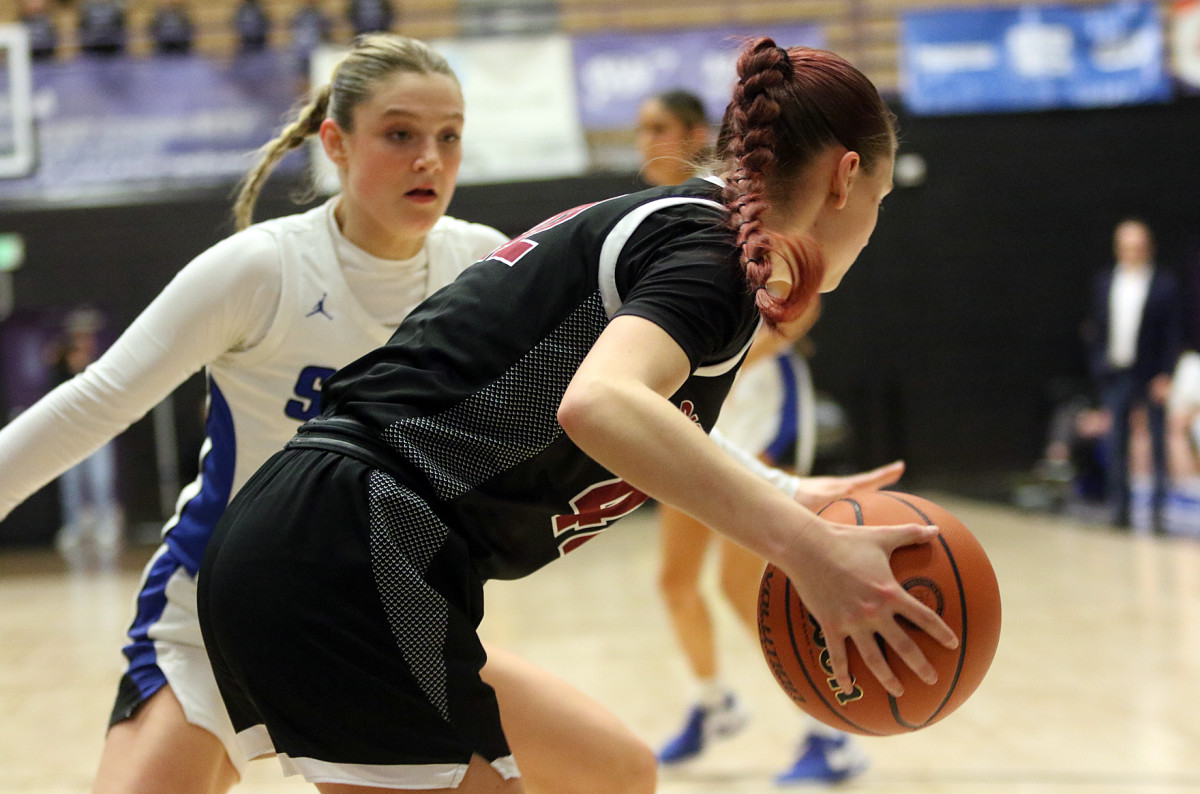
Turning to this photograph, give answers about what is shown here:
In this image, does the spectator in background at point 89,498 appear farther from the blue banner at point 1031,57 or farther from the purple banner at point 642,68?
the blue banner at point 1031,57

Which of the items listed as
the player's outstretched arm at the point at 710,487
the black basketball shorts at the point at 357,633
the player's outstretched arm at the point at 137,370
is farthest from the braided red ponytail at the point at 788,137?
the player's outstretched arm at the point at 137,370

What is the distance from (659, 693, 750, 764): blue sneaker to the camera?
3.49 meters

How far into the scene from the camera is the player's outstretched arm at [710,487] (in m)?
1.04

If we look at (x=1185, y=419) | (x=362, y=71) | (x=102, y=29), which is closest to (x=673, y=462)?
(x=362, y=71)

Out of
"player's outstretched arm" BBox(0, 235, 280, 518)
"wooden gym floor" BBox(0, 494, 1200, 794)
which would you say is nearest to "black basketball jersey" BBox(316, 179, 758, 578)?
"player's outstretched arm" BBox(0, 235, 280, 518)

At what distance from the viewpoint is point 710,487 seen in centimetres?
106

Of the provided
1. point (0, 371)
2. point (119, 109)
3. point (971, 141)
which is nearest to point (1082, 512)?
point (971, 141)

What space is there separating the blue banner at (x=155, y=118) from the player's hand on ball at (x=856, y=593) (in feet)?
27.9

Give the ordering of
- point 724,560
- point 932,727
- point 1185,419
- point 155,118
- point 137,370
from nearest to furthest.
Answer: point 137,370 < point 724,560 < point 932,727 < point 1185,419 < point 155,118

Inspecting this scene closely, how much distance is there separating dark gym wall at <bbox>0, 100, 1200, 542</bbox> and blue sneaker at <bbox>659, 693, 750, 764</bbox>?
8039 mm

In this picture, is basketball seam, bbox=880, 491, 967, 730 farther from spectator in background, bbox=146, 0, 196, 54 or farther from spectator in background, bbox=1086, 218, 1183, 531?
spectator in background, bbox=146, 0, 196, 54

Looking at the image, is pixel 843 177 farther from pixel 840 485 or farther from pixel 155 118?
pixel 155 118

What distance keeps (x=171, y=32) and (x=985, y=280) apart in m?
8.13

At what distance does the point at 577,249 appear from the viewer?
1256 millimetres
